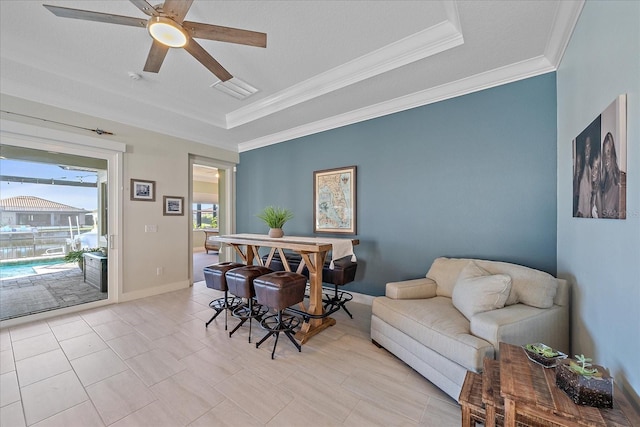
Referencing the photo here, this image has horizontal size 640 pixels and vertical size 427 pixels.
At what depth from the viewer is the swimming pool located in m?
3.07

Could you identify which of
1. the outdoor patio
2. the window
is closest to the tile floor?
the outdoor patio

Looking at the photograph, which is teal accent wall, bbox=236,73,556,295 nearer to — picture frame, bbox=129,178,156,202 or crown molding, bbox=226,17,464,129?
crown molding, bbox=226,17,464,129

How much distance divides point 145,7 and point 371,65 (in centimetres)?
204

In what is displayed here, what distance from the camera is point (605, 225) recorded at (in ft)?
4.58

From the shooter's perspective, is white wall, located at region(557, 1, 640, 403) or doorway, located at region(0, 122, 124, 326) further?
doorway, located at region(0, 122, 124, 326)

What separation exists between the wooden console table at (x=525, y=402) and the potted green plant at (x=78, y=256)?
16.5ft

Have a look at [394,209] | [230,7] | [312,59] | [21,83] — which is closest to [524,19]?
[312,59]

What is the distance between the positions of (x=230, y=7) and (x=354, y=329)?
343cm

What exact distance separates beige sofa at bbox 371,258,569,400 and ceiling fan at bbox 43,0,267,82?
255 centimetres

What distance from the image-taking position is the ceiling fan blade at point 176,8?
1606mm

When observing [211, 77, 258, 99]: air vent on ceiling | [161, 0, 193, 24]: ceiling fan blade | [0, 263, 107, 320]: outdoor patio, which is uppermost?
[211, 77, 258, 99]: air vent on ceiling

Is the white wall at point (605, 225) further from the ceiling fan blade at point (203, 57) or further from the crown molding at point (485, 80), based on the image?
the ceiling fan blade at point (203, 57)

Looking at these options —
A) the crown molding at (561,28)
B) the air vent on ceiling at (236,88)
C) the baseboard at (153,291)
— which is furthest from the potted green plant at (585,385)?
the baseboard at (153,291)

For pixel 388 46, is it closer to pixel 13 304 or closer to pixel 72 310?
pixel 72 310
